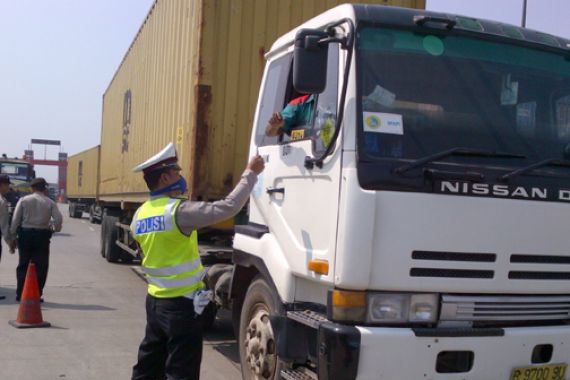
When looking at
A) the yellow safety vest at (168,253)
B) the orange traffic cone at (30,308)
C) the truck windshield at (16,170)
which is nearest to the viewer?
the yellow safety vest at (168,253)

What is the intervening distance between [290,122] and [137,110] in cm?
722

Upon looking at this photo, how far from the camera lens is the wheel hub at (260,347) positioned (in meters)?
4.27

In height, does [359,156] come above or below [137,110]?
below

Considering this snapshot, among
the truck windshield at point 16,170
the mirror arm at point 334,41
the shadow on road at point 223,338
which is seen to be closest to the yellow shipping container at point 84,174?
the truck windshield at point 16,170

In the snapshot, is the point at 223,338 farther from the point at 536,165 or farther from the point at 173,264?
the point at 536,165

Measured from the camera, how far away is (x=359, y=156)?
3500 mm

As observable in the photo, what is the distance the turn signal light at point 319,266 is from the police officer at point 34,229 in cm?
601

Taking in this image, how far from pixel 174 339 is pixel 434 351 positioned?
60.0 inches

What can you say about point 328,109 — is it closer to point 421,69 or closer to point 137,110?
point 421,69

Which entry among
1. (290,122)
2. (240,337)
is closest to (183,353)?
(240,337)

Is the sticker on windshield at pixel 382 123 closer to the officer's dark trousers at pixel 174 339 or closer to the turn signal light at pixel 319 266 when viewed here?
the turn signal light at pixel 319 266

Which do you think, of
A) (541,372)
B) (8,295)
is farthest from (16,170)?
(541,372)

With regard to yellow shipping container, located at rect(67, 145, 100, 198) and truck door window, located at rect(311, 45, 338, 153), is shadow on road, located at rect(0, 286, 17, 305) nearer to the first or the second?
truck door window, located at rect(311, 45, 338, 153)

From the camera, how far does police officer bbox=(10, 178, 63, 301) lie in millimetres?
8672
